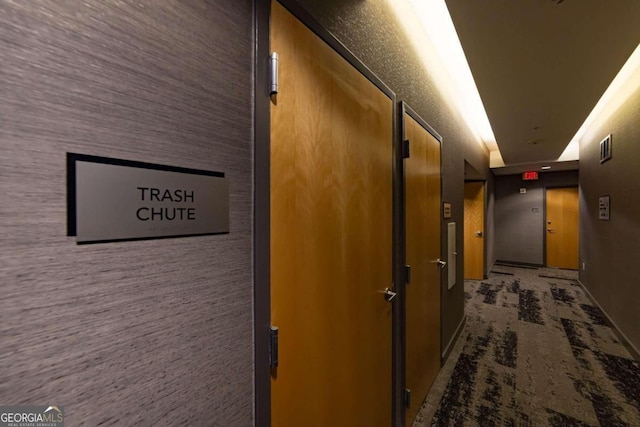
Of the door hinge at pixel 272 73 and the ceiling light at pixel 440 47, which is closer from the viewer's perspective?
the door hinge at pixel 272 73

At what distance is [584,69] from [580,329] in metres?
3.04

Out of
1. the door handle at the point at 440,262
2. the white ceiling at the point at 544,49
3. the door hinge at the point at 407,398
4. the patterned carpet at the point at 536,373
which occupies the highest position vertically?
the white ceiling at the point at 544,49

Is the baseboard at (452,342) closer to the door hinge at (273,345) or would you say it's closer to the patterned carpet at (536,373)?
the patterned carpet at (536,373)

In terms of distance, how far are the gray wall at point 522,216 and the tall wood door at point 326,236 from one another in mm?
7467

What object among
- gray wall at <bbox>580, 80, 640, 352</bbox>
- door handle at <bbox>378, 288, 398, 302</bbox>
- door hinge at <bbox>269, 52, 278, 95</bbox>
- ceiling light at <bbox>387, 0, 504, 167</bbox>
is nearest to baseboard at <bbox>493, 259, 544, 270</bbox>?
gray wall at <bbox>580, 80, 640, 352</bbox>

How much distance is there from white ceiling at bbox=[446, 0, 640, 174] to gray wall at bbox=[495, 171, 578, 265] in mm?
4306

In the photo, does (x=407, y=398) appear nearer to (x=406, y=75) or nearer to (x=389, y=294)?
(x=389, y=294)

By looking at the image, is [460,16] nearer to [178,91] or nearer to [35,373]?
[178,91]

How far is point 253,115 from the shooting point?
0.77 m

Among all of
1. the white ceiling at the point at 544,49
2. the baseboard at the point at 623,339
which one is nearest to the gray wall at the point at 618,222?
the baseboard at the point at 623,339

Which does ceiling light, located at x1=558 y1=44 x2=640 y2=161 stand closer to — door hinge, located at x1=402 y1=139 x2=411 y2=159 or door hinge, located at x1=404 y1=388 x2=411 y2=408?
door hinge, located at x1=402 y1=139 x2=411 y2=159

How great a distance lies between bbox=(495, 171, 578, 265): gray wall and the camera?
22.7 feet

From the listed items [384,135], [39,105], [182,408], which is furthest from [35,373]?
[384,135]

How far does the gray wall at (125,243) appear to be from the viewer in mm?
417
